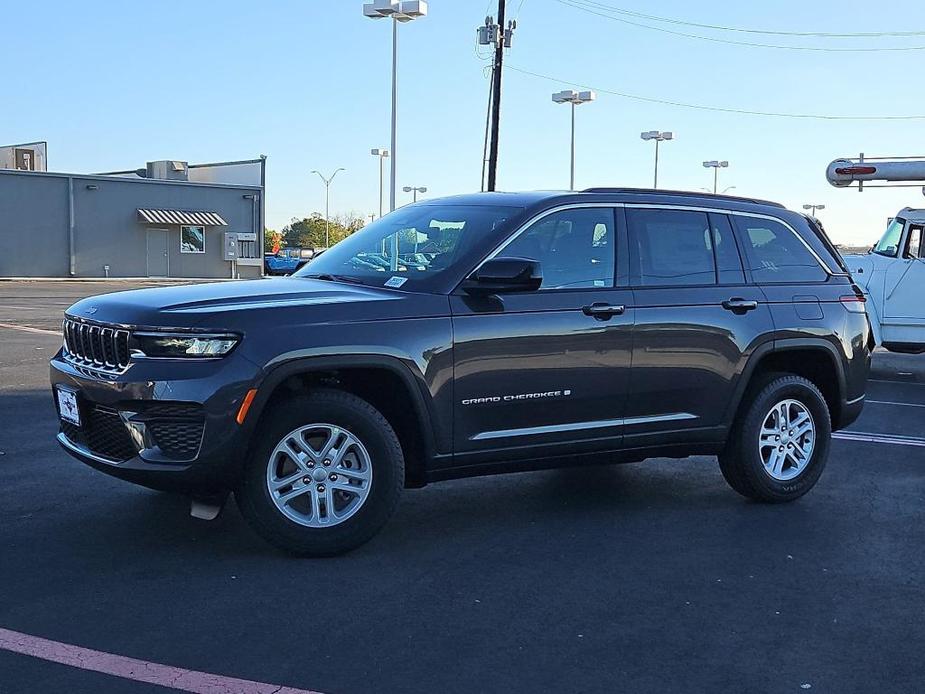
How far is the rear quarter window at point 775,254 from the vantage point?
6.83 m

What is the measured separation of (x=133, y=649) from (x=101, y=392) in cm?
150

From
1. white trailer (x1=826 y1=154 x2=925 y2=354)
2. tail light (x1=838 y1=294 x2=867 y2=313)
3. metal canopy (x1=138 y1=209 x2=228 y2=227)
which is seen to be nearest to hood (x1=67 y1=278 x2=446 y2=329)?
tail light (x1=838 y1=294 x2=867 y2=313)

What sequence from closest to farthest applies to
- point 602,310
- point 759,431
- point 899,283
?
point 602,310 → point 759,431 → point 899,283

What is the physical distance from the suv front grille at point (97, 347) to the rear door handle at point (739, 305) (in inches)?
136

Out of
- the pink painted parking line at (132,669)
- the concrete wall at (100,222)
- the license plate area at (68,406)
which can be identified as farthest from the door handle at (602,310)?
the concrete wall at (100,222)

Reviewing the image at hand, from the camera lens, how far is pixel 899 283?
14.5 meters

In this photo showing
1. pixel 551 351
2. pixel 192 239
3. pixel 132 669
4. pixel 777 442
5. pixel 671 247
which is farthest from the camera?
pixel 192 239

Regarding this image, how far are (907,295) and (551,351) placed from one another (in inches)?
403

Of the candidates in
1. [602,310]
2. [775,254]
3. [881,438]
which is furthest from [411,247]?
[881,438]

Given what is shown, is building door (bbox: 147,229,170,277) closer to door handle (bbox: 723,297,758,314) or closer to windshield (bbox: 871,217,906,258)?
windshield (bbox: 871,217,906,258)

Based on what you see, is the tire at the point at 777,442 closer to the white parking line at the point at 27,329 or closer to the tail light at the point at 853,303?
the tail light at the point at 853,303

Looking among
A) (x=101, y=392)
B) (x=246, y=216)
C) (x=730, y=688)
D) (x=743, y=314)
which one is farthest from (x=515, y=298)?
(x=246, y=216)

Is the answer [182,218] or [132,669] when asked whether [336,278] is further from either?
[182,218]

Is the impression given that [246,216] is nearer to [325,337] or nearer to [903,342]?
[903,342]
